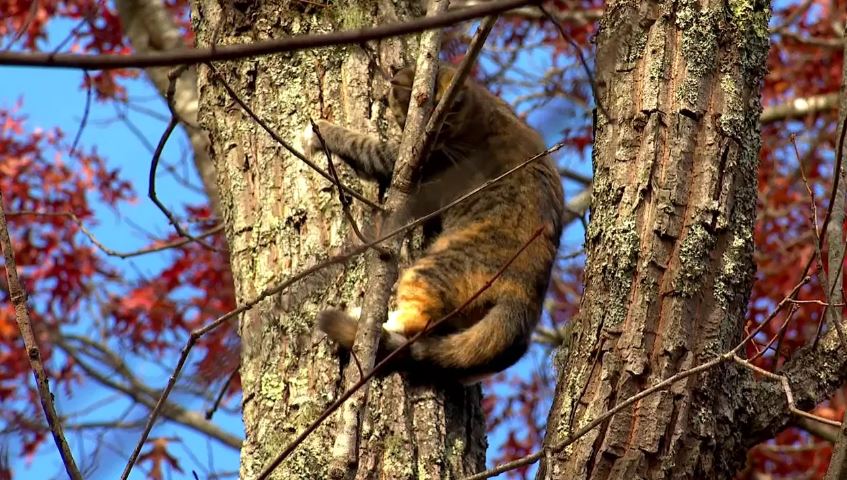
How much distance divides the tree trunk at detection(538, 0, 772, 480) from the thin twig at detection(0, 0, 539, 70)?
112cm

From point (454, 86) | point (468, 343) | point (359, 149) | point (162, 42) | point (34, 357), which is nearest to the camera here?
point (34, 357)

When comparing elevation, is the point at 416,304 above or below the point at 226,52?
above

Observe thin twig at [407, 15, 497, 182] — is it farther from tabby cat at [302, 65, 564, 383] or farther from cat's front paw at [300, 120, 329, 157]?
cat's front paw at [300, 120, 329, 157]

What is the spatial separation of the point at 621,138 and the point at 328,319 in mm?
937

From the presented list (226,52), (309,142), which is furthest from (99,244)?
(226,52)

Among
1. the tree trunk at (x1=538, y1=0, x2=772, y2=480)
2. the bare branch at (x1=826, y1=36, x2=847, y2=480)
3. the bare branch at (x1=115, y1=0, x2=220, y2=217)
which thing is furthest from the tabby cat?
the bare branch at (x1=115, y1=0, x2=220, y2=217)

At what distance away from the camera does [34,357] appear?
1.77m

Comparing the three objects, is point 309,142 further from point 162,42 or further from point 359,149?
point 162,42

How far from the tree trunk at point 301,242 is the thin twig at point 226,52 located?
1524 millimetres

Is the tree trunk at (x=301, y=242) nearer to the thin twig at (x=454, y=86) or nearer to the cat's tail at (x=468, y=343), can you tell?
the cat's tail at (x=468, y=343)

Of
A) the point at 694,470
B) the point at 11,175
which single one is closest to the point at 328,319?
the point at 694,470

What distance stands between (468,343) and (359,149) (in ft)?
2.43

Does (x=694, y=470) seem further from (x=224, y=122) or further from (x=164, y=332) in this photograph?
(x=164, y=332)

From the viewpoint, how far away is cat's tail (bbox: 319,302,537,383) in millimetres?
2726
